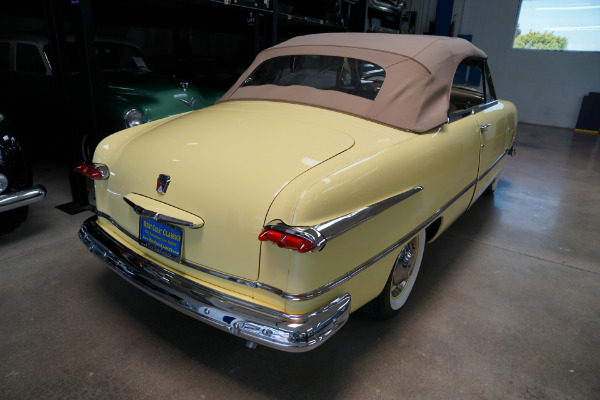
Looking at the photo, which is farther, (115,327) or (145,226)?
(115,327)

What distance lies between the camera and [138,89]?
414 cm

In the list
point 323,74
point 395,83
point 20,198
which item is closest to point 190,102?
point 20,198

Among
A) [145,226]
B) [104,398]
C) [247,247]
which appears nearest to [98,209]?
[145,226]

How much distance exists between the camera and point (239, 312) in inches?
58.1

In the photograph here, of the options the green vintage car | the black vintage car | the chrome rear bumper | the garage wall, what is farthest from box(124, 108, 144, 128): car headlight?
the garage wall

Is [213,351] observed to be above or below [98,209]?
below

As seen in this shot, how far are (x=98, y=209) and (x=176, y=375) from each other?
3.06ft

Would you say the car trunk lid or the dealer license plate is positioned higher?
the car trunk lid

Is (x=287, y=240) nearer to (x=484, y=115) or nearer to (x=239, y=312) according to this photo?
(x=239, y=312)

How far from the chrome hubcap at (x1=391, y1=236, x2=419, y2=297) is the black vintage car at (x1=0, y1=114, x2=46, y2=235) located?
2.48 meters

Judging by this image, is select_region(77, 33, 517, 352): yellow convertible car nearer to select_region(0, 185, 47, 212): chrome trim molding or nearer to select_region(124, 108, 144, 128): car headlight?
select_region(0, 185, 47, 212): chrome trim molding

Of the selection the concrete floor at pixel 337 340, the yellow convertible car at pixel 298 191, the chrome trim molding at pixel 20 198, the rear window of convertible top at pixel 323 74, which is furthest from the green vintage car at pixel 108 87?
the yellow convertible car at pixel 298 191

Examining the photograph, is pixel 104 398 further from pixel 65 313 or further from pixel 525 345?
pixel 525 345

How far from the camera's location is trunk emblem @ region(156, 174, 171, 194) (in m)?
1.64
